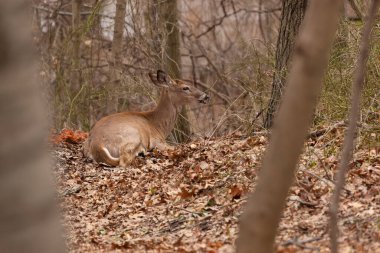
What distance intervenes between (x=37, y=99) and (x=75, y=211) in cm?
563

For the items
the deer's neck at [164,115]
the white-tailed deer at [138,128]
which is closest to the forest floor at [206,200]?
the white-tailed deer at [138,128]

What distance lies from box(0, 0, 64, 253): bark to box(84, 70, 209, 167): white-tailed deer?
300 inches

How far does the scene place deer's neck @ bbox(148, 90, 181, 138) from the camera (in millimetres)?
13078

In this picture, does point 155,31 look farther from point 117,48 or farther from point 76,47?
point 76,47

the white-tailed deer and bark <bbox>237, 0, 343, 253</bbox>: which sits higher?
bark <bbox>237, 0, 343, 253</bbox>

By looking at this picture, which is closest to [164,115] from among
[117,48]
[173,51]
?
[173,51]

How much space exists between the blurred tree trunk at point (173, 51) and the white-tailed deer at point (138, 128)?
745mm

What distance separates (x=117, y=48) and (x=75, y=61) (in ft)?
4.11

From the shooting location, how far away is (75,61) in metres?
16.8

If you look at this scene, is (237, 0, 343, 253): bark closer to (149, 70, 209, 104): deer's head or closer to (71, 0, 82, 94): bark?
(149, 70, 209, 104): deer's head

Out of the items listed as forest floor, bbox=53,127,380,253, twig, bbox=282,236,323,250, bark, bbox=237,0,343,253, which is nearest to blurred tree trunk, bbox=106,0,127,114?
forest floor, bbox=53,127,380,253

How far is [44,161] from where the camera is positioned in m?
3.32

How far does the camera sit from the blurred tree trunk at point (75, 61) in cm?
1633

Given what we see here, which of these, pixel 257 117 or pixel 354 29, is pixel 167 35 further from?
pixel 354 29
